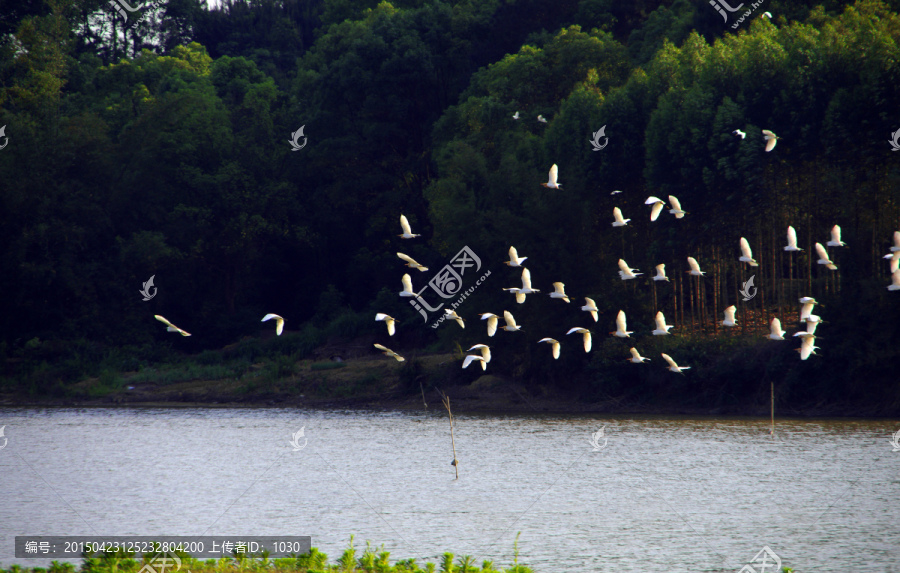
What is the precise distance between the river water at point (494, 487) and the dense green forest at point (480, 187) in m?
4.93

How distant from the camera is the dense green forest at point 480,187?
1559 inches

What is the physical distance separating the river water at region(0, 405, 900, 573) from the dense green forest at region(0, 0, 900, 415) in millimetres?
4933

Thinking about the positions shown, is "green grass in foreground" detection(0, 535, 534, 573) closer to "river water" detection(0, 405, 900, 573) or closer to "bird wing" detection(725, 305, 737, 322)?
"river water" detection(0, 405, 900, 573)

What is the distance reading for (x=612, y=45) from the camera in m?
52.0

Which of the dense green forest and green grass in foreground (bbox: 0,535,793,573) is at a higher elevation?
the dense green forest

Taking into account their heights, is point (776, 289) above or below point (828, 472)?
above

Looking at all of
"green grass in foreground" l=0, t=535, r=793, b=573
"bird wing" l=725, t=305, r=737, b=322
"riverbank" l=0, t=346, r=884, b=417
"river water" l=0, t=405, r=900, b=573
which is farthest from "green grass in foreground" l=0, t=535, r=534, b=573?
"riverbank" l=0, t=346, r=884, b=417

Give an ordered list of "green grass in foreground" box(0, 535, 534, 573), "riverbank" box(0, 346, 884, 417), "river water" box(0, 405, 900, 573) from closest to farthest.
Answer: "green grass in foreground" box(0, 535, 534, 573) → "river water" box(0, 405, 900, 573) → "riverbank" box(0, 346, 884, 417)

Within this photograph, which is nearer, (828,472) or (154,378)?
(828,472)

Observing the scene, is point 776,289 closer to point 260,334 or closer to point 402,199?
point 402,199

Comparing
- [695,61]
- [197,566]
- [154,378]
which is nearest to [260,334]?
[154,378]

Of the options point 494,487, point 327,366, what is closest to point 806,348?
point 494,487

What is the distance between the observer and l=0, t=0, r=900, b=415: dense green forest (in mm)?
39594

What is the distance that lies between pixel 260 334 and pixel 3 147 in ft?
58.0
